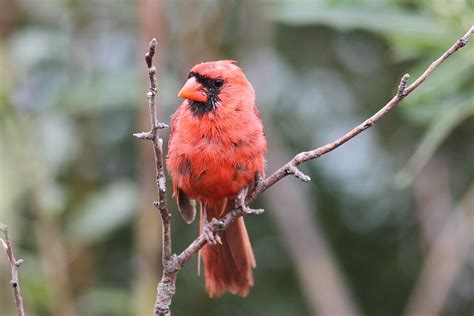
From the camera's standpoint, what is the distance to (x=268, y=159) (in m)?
4.25

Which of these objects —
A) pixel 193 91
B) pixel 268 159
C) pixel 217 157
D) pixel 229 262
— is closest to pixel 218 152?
pixel 217 157

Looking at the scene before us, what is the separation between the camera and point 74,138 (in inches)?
152

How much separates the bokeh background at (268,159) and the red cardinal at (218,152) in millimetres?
389

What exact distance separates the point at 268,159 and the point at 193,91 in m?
1.50

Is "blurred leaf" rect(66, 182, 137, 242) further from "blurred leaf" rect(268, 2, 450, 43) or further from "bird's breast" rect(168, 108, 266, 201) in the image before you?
"blurred leaf" rect(268, 2, 450, 43)

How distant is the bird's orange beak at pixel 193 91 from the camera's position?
2766 millimetres

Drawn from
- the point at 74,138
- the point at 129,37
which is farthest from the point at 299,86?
the point at 74,138

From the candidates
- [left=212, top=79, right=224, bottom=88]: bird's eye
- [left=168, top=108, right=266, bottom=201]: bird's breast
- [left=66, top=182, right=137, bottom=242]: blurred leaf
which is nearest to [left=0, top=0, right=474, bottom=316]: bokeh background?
[left=66, top=182, right=137, bottom=242]: blurred leaf

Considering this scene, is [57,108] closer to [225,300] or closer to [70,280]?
[70,280]

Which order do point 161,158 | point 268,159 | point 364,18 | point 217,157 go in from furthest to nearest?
point 268,159, point 364,18, point 217,157, point 161,158

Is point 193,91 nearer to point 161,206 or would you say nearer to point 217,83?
point 217,83

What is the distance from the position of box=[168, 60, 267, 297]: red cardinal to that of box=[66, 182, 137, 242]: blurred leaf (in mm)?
538

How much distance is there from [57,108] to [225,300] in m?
1.43

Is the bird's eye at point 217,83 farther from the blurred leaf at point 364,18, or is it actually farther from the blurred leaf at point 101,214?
the blurred leaf at point 101,214
